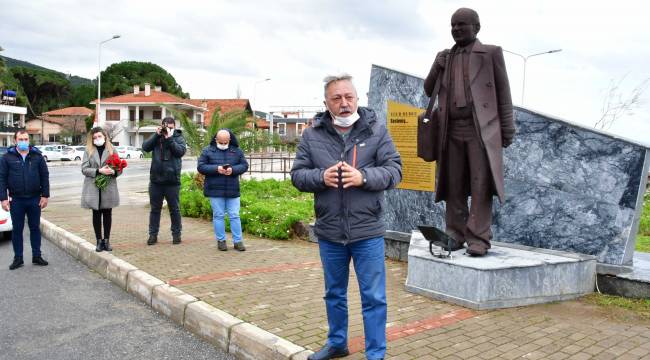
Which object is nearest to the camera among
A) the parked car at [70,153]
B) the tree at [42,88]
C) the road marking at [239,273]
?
the road marking at [239,273]

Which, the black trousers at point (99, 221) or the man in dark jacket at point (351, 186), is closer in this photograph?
the man in dark jacket at point (351, 186)

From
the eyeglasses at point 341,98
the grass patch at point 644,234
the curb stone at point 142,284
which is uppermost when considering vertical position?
the eyeglasses at point 341,98

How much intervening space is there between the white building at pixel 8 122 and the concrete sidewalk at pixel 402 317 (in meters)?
56.7

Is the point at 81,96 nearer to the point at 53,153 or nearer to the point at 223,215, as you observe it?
the point at 53,153

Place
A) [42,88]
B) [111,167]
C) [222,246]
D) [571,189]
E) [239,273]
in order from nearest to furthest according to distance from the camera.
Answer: [571,189] → [239,273] → [111,167] → [222,246] → [42,88]

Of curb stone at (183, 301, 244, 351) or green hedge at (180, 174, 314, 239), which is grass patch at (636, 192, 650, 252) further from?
curb stone at (183, 301, 244, 351)

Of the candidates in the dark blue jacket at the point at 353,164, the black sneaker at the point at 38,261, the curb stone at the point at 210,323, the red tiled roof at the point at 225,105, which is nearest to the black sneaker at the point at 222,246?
the black sneaker at the point at 38,261

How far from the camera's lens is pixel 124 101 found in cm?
6166

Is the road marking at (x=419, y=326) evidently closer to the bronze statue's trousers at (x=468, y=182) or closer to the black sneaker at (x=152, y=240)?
the bronze statue's trousers at (x=468, y=182)

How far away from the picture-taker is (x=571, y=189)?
5.73m

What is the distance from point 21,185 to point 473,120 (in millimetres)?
5523

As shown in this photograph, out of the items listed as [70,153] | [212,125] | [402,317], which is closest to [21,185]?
[402,317]

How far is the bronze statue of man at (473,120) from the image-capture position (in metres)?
5.11

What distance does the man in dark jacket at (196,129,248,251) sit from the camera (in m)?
7.61
